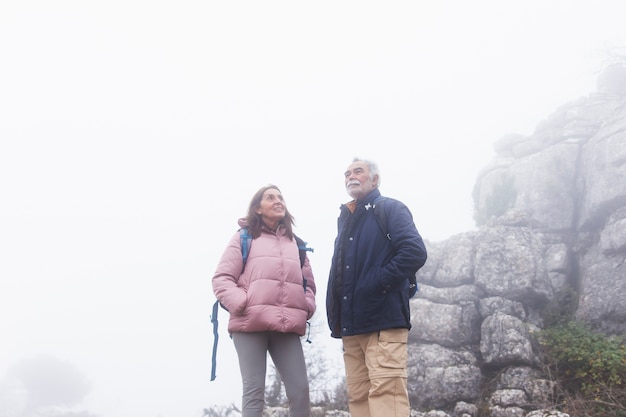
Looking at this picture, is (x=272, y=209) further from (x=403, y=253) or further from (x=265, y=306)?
(x=403, y=253)

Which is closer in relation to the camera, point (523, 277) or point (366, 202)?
point (366, 202)

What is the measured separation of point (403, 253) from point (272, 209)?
5.50 feet

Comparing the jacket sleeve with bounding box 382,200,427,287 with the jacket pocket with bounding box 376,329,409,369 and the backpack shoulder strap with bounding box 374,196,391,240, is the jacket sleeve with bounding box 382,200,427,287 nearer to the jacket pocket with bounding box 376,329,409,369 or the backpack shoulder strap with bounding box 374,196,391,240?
the backpack shoulder strap with bounding box 374,196,391,240

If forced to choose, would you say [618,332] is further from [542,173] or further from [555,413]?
[542,173]

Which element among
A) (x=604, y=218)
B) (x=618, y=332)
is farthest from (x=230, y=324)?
(x=604, y=218)

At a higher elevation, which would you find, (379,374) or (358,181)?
(358,181)

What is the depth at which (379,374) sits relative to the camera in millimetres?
4141

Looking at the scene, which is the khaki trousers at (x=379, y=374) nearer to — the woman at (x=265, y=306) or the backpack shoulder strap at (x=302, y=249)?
the woman at (x=265, y=306)

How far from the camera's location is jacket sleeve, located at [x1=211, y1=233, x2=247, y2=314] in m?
4.55

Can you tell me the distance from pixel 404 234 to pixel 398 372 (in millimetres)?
1309

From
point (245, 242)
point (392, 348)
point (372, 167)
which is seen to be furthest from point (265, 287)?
point (372, 167)

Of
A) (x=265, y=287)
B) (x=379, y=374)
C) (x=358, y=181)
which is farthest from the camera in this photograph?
(x=358, y=181)

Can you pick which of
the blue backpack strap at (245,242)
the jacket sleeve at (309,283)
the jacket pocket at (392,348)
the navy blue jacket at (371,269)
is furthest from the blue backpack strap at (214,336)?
the jacket pocket at (392,348)

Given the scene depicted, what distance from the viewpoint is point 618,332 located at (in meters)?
A: 11.1
